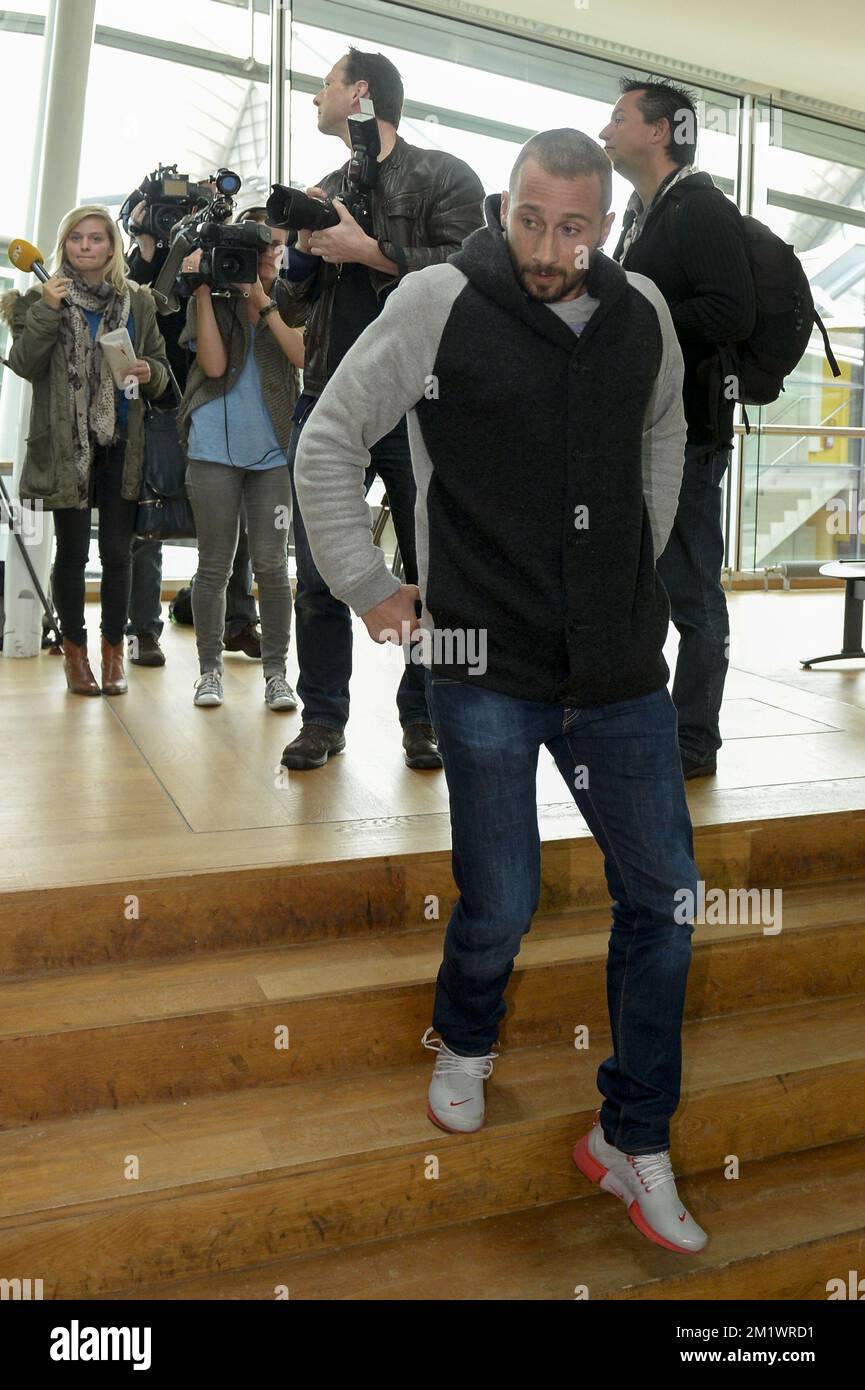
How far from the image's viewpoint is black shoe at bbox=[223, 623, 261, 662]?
4.31 m

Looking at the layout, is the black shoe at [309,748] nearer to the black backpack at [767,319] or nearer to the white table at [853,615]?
Result: the black backpack at [767,319]

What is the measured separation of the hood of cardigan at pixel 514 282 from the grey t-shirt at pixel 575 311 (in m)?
0.02

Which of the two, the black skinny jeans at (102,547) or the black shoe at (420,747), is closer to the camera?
the black shoe at (420,747)

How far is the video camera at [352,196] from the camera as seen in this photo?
2.51m

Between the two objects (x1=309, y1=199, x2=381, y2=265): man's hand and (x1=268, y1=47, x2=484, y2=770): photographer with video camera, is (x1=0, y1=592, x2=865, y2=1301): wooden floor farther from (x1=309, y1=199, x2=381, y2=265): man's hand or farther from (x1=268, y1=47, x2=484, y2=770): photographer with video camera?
(x1=309, y1=199, x2=381, y2=265): man's hand

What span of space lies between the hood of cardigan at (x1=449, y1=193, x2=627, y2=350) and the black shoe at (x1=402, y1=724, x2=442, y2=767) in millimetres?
1463

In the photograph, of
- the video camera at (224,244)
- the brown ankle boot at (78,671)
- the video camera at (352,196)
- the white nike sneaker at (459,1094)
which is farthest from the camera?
the brown ankle boot at (78,671)

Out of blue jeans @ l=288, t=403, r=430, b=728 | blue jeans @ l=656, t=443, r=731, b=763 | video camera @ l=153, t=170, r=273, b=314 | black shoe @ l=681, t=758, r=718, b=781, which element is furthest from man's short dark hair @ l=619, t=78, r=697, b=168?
black shoe @ l=681, t=758, r=718, b=781

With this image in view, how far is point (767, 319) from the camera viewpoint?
2.73m

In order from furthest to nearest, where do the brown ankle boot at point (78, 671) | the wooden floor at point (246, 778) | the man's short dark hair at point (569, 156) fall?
the brown ankle boot at point (78, 671) < the wooden floor at point (246, 778) < the man's short dark hair at point (569, 156)

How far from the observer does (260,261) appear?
3.28 meters

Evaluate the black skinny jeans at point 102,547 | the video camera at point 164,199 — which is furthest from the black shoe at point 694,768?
the video camera at point 164,199

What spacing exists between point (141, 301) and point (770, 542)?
428cm

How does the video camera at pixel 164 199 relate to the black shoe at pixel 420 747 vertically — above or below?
above
